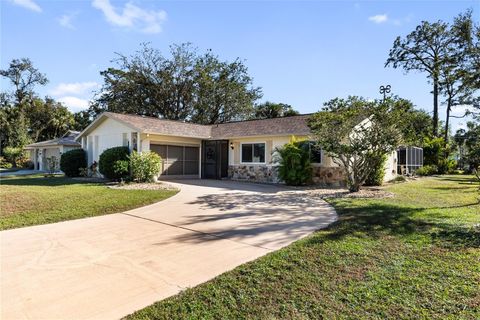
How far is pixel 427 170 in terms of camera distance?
A: 24234mm

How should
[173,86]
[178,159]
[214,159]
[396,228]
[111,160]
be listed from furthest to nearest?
[173,86], [214,159], [178,159], [111,160], [396,228]

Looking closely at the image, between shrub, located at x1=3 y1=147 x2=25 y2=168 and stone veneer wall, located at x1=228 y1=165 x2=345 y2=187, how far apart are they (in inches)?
1091

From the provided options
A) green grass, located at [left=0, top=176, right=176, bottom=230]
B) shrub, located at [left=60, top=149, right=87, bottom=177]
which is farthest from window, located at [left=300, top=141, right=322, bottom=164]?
shrub, located at [left=60, top=149, right=87, bottom=177]

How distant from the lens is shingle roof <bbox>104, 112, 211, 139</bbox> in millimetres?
16116

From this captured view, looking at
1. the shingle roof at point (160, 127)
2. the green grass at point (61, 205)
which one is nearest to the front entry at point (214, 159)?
the shingle roof at point (160, 127)

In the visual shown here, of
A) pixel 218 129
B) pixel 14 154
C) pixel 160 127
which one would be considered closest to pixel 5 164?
pixel 14 154

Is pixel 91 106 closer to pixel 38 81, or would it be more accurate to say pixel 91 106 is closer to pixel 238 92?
pixel 38 81

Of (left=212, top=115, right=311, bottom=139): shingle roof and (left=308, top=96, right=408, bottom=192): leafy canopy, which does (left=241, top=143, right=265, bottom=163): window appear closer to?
(left=212, top=115, right=311, bottom=139): shingle roof

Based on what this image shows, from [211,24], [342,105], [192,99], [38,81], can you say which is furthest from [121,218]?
[38,81]

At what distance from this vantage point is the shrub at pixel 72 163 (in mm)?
18328

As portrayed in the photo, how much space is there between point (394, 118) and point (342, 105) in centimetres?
219

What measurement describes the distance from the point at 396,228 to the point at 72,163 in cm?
1856

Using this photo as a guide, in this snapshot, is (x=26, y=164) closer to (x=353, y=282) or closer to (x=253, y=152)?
(x=253, y=152)

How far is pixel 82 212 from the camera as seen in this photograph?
791cm
